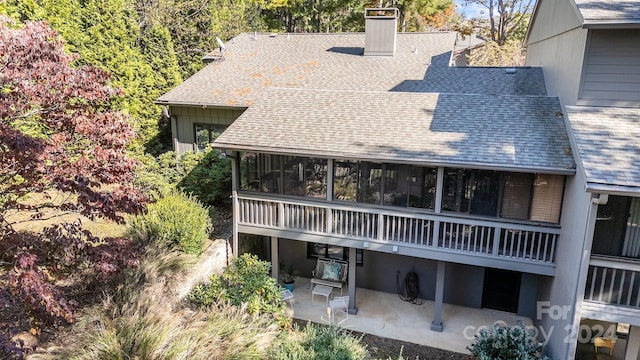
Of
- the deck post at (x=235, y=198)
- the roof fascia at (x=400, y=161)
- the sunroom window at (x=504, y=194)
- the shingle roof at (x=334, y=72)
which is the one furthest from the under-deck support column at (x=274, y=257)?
the shingle roof at (x=334, y=72)

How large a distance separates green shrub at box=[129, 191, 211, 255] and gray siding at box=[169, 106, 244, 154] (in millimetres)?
5281

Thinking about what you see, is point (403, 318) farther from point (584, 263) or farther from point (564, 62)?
point (564, 62)

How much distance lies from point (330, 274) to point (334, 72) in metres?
8.11

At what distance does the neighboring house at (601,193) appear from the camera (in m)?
7.44

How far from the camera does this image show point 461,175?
9.65 m

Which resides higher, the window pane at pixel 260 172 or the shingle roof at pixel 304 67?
the shingle roof at pixel 304 67

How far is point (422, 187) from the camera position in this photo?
10.1 m

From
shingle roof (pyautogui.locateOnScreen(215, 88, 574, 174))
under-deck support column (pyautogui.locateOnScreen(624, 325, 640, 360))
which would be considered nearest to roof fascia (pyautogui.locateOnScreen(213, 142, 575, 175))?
shingle roof (pyautogui.locateOnScreen(215, 88, 574, 174))

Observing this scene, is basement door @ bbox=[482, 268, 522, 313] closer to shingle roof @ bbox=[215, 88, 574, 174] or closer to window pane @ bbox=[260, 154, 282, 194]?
→ shingle roof @ bbox=[215, 88, 574, 174]

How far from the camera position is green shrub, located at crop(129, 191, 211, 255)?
34.6ft

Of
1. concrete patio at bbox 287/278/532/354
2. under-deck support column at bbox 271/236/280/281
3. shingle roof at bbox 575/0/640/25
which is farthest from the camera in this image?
under-deck support column at bbox 271/236/280/281

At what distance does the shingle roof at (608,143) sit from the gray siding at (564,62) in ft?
2.42

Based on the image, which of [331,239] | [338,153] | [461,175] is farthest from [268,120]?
[461,175]

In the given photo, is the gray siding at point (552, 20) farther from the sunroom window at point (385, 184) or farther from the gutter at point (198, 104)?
the gutter at point (198, 104)
